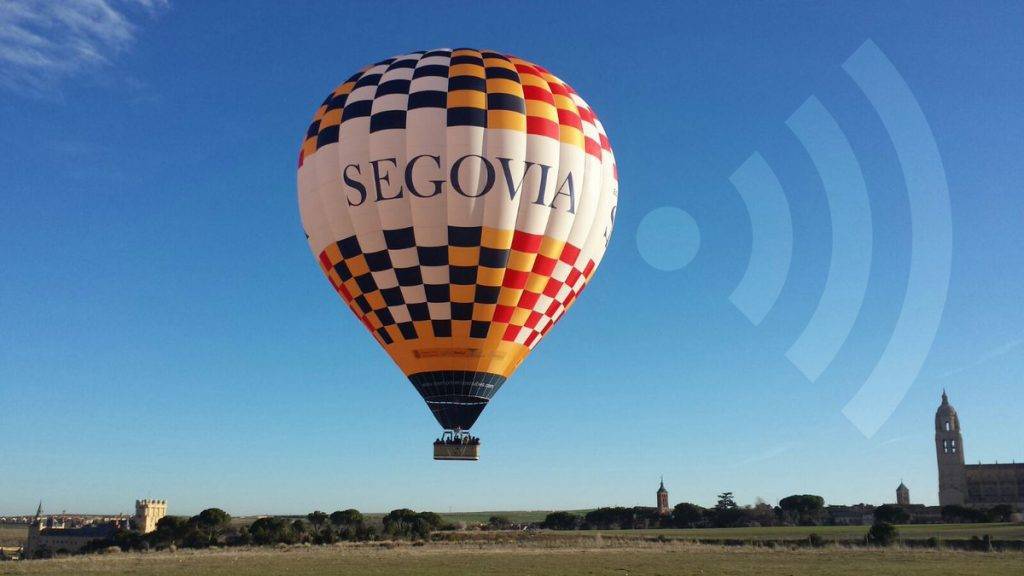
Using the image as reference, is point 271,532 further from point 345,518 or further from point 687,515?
point 687,515

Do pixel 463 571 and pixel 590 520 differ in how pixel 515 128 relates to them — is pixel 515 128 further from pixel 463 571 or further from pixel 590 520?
pixel 590 520

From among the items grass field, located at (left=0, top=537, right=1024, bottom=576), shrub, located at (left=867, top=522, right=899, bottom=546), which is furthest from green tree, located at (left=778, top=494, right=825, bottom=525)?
grass field, located at (left=0, top=537, right=1024, bottom=576)

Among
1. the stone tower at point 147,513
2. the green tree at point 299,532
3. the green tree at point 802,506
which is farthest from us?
the stone tower at point 147,513

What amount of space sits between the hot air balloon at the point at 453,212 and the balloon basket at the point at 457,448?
1.6 inches

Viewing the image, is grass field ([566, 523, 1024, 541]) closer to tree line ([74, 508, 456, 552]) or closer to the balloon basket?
tree line ([74, 508, 456, 552])

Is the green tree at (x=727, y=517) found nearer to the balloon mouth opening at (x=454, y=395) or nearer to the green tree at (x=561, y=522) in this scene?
the green tree at (x=561, y=522)

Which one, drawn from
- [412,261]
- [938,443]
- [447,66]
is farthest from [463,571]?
[938,443]

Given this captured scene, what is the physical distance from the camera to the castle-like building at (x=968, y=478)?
554 feet

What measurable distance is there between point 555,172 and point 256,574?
18.4 meters

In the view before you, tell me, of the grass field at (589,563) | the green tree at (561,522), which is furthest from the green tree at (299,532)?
the green tree at (561,522)

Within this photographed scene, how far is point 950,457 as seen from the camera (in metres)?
178

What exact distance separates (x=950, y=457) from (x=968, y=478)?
5038 millimetres

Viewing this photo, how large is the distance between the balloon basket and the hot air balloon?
0.04 meters

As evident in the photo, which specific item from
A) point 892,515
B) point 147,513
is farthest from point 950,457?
point 147,513
